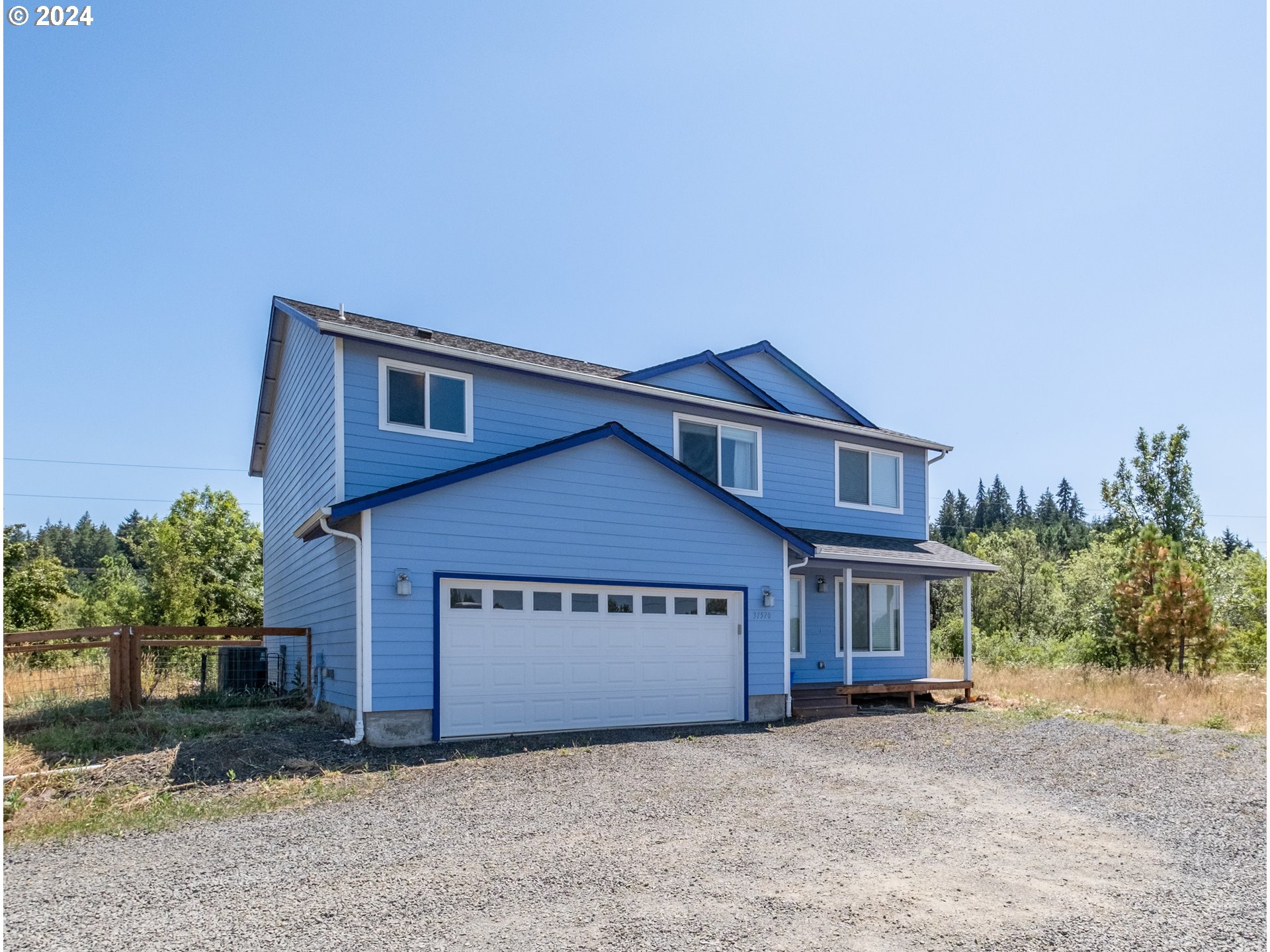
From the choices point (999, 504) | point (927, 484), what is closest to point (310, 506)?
point (927, 484)

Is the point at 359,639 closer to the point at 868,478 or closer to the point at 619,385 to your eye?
the point at 619,385

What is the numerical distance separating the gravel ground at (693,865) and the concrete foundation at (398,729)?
1.18 metres

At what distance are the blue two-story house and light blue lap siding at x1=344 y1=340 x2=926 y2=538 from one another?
0.04 m

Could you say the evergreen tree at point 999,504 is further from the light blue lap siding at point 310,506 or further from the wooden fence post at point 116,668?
the wooden fence post at point 116,668

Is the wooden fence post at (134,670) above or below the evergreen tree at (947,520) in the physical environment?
below

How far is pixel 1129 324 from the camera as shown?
55.0 ft

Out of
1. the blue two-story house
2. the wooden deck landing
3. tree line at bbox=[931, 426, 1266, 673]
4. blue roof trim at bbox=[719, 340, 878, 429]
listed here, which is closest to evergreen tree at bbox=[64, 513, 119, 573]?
tree line at bbox=[931, 426, 1266, 673]

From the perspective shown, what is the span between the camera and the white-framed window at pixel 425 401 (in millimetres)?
12547

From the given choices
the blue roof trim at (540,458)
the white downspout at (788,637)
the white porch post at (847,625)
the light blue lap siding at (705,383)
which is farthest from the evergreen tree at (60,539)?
the white downspout at (788,637)

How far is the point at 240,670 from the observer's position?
16172 mm

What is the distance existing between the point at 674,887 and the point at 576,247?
13766mm

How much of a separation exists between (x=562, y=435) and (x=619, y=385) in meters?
1.37

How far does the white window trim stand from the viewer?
16.6 meters

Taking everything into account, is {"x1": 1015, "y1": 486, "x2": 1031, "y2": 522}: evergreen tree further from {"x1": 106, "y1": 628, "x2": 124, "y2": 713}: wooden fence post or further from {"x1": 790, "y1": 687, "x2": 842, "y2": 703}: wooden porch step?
{"x1": 106, "y1": 628, "x2": 124, "y2": 713}: wooden fence post
